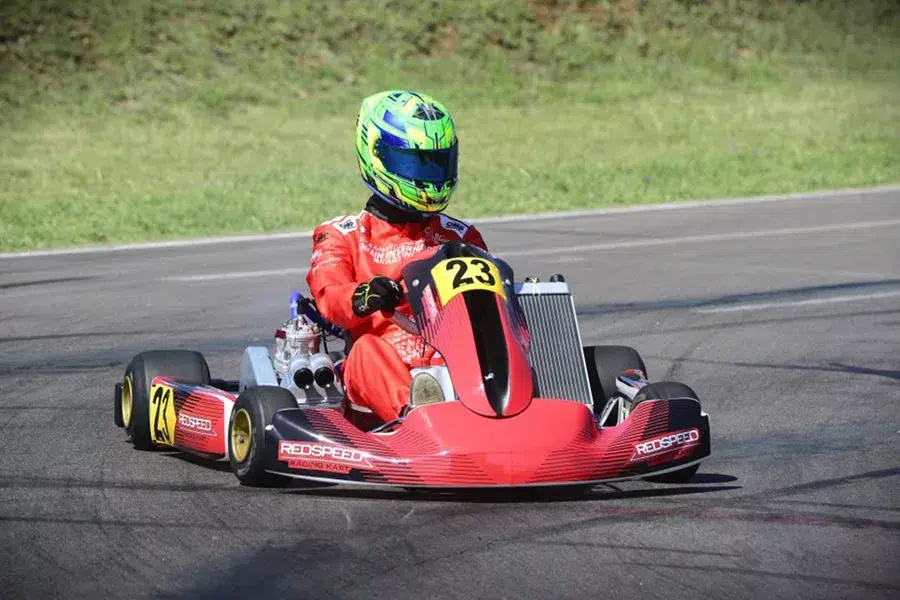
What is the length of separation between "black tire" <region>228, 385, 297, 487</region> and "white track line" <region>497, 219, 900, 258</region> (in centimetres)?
687

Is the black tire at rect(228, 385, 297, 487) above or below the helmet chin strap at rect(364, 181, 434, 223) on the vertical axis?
below

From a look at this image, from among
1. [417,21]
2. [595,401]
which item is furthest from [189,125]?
[595,401]

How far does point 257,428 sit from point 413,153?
1.36 metres

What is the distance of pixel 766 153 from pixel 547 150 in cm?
290

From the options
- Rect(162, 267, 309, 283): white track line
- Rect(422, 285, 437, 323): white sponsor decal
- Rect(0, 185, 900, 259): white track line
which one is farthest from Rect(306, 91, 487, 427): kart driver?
Rect(0, 185, 900, 259): white track line

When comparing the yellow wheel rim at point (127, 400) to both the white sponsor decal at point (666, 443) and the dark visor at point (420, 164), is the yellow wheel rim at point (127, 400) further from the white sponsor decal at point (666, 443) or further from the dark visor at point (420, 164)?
the white sponsor decal at point (666, 443)

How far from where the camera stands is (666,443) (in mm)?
5457

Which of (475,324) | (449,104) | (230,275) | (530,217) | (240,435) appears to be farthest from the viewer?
(449,104)

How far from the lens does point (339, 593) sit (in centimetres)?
432

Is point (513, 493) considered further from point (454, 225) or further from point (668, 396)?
point (454, 225)

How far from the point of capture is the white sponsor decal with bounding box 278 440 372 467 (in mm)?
5238

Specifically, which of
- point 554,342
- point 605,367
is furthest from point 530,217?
point 554,342

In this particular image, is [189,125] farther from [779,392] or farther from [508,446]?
[508,446]

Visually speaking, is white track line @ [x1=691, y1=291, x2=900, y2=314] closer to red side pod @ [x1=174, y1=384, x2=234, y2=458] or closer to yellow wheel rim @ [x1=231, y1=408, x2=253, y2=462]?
red side pod @ [x1=174, y1=384, x2=234, y2=458]
